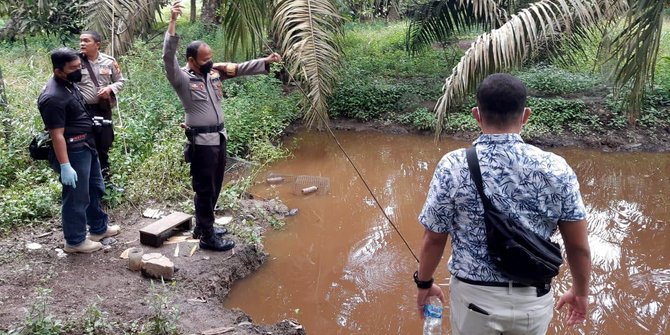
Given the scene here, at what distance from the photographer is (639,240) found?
511 centimetres

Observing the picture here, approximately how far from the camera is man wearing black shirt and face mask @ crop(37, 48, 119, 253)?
352cm

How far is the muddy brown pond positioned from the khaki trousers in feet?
6.03

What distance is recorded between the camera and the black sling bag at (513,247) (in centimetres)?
173

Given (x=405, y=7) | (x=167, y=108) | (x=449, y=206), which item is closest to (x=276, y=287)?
(x=449, y=206)

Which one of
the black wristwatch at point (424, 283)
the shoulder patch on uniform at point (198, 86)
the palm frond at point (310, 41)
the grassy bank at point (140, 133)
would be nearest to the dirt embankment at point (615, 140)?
the palm frond at point (310, 41)

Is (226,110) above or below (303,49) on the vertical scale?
below

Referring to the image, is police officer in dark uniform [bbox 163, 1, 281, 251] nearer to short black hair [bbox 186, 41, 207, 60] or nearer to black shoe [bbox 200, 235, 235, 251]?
short black hair [bbox 186, 41, 207, 60]

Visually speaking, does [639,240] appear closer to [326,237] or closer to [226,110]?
[326,237]

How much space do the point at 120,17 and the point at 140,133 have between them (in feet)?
4.54

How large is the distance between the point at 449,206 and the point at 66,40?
1194cm

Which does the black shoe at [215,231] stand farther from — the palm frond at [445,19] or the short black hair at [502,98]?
the palm frond at [445,19]

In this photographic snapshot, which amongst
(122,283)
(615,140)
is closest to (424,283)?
(122,283)

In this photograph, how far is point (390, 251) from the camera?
4844 millimetres

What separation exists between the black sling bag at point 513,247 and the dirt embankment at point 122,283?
6.31 ft
